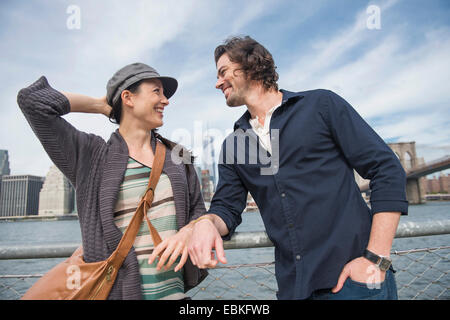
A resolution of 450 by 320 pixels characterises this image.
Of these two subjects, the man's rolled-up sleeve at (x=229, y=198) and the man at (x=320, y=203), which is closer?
the man at (x=320, y=203)

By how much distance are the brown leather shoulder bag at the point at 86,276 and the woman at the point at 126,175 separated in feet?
0.21

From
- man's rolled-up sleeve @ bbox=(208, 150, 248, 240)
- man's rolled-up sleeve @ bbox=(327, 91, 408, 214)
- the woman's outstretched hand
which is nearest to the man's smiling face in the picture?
man's rolled-up sleeve @ bbox=(208, 150, 248, 240)

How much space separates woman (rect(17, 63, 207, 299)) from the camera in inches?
63.2

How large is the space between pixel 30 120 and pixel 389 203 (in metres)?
1.97

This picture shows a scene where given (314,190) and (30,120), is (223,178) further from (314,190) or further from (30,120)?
(30,120)

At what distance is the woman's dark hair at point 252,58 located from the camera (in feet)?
7.45

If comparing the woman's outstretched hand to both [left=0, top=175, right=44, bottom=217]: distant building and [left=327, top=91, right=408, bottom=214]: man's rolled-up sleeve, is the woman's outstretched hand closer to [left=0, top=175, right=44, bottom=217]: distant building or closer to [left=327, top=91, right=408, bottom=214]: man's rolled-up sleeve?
[left=327, top=91, right=408, bottom=214]: man's rolled-up sleeve

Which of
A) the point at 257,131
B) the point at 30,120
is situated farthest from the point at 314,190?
the point at 30,120

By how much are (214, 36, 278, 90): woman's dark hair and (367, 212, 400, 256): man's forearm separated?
1.25 meters

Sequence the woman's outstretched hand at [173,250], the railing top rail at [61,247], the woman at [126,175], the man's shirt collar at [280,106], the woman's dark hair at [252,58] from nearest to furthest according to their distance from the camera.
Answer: the woman's outstretched hand at [173,250] → the woman at [126,175] → the man's shirt collar at [280,106] → the railing top rail at [61,247] → the woman's dark hair at [252,58]

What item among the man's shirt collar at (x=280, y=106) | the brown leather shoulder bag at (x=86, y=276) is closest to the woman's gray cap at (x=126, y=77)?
the man's shirt collar at (x=280, y=106)

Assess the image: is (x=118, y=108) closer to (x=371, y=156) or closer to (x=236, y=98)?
(x=236, y=98)

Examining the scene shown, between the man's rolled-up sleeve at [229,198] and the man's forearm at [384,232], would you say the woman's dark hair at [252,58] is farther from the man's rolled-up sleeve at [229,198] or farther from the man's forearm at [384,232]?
the man's forearm at [384,232]

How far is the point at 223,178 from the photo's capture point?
2.11 metres
